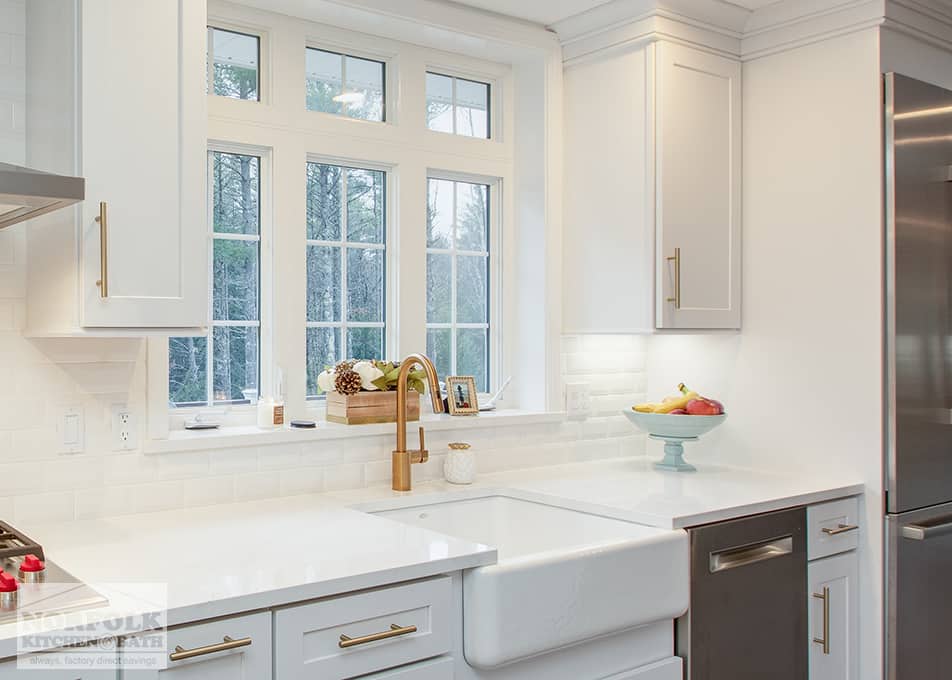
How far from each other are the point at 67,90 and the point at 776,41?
7.31ft

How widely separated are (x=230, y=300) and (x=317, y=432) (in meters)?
0.47

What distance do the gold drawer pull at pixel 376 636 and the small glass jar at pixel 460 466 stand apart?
939 mm

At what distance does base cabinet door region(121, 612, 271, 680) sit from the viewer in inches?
60.5

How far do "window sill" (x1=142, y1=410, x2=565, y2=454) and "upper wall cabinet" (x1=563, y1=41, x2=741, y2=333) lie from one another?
0.39 m

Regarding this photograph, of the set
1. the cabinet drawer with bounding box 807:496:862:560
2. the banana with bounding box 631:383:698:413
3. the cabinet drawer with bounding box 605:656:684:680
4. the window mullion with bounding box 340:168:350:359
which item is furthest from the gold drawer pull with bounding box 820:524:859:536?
the window mullion with bounding box 340:168:350:359

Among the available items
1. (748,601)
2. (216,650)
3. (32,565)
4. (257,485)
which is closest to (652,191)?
(748,601)

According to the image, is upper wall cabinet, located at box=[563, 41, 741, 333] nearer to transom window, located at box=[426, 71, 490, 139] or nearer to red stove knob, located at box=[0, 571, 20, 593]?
transom window, located at box=[426, 71, 490, 139]

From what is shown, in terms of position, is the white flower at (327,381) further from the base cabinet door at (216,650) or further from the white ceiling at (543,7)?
the white ceiling at (543,7)

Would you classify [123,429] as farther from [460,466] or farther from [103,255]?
[460,466]

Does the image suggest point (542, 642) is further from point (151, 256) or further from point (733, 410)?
point (733, 410)

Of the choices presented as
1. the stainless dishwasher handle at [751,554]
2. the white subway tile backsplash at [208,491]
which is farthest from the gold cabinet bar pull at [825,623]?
the white subway tile backsplash at [208,491]

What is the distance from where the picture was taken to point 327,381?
271 centimetres

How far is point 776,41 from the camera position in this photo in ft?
9.93

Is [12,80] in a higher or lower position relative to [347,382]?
higher
